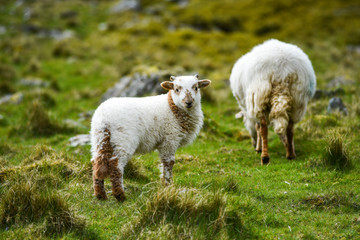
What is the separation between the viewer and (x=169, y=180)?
6102 mm

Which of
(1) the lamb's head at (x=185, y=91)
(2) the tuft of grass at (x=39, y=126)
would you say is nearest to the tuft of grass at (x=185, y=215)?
(1) the lamb's head at (x=185, y=91)

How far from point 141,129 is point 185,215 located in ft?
6.00

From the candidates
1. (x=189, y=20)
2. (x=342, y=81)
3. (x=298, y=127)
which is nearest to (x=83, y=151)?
(x=298, y=127)

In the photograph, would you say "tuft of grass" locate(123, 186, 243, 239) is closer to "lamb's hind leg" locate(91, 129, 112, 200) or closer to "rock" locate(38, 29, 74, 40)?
"lamb's hind leg" locate(91, 129, 112, 200)

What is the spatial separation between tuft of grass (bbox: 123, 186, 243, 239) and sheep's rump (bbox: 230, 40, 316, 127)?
10.2 feet

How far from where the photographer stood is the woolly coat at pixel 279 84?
7.10 m

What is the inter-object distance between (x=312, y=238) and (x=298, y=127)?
521 centimetres

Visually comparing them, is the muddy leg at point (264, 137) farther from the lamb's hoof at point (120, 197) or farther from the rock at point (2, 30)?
the rock at point (2, 30)

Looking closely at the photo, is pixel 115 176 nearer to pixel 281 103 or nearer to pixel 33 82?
pixel 281 103

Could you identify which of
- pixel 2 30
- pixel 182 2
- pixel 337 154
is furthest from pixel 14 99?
pixel 182 2

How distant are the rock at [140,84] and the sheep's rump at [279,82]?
612 centimetres

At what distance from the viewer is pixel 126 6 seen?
46.1 m

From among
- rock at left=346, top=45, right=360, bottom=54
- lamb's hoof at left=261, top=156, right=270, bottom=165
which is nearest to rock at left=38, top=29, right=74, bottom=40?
rock at left=346, top=45, right=360, bottom=54

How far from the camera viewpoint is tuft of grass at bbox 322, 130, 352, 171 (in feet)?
21.8
